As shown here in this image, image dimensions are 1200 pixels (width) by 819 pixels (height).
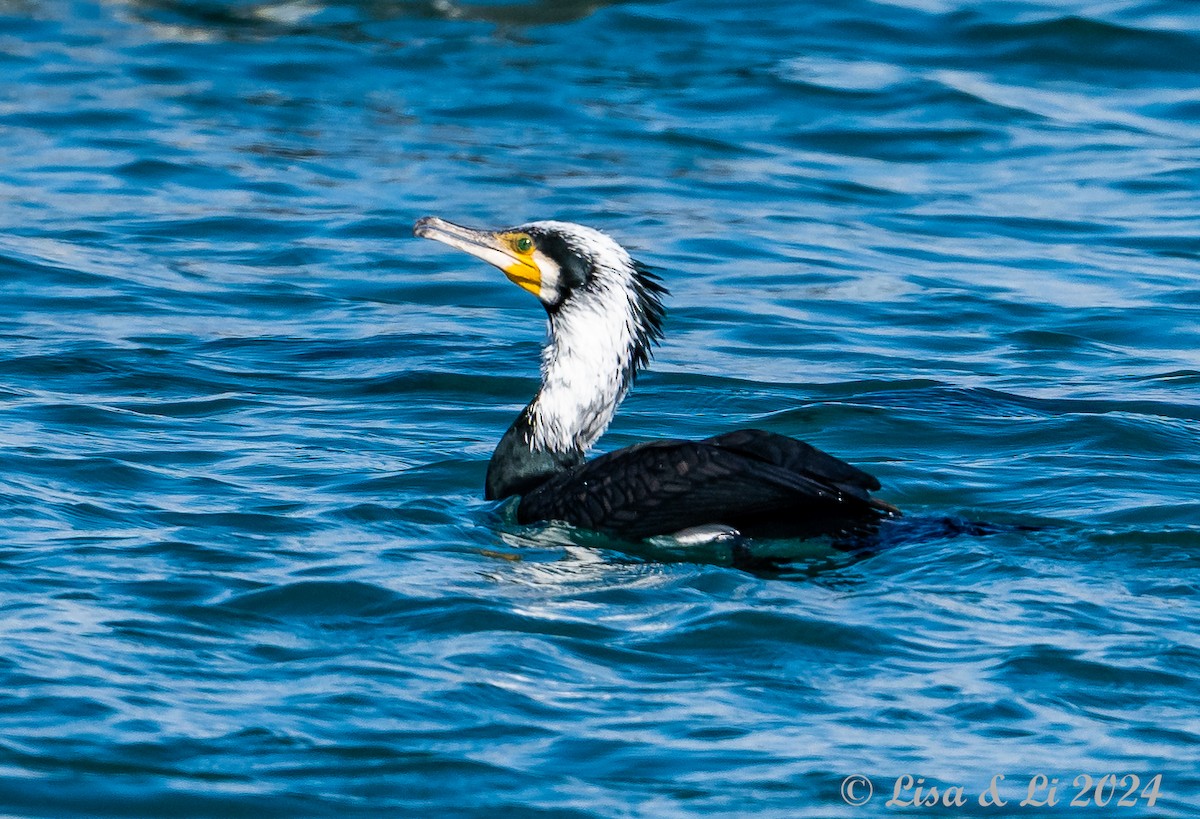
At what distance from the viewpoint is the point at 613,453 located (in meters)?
6.68

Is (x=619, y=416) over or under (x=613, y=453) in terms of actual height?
under

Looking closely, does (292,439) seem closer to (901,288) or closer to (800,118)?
(901,288)

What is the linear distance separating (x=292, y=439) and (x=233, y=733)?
3.56 meters

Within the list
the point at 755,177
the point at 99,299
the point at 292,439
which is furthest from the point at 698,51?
the point at 292,439

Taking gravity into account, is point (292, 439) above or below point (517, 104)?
below

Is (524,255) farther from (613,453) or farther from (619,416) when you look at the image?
(619,416)

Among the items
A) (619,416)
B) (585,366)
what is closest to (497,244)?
(585,366)

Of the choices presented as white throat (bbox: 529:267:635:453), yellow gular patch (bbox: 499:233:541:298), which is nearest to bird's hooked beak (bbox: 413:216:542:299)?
yellow gular patch (bbox: 499:233:541:298)

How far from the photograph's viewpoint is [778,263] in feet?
39.6

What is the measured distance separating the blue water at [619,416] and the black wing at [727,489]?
125 mm

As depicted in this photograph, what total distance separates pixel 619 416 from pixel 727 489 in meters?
2.60

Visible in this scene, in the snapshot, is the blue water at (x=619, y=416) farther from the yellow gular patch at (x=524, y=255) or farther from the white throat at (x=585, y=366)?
the yellow gular patch at (x=524, y=255)

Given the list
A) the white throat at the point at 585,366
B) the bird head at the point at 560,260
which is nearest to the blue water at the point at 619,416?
the white throat at the point at 585,366

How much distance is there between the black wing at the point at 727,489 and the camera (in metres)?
6.32
